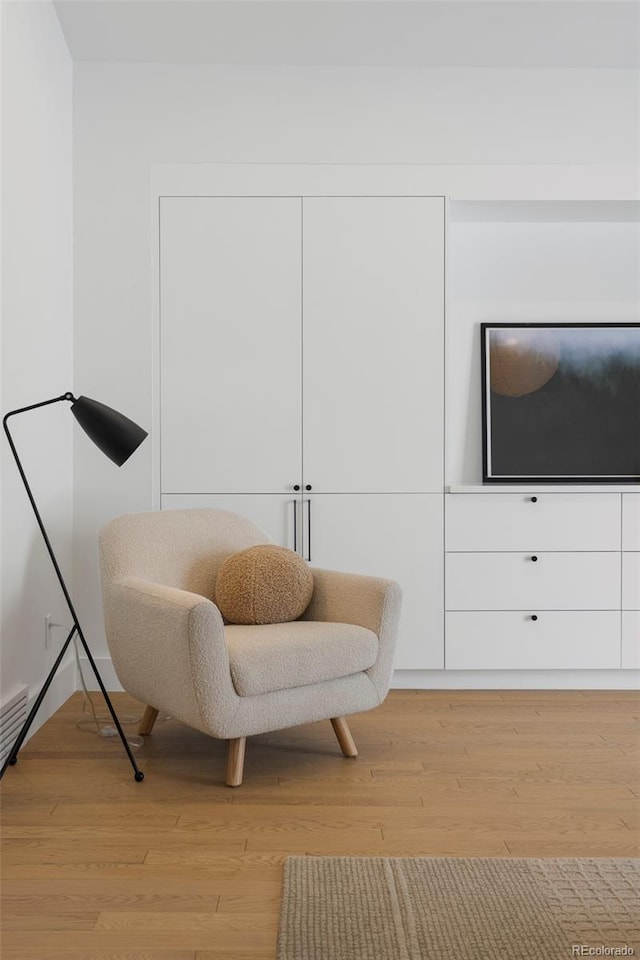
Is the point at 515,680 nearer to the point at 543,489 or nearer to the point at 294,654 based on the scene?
the point at 543,489

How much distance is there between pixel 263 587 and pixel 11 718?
0.96m

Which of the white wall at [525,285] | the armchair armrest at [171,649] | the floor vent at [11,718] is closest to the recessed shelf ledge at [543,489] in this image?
the white wall at [525,285]

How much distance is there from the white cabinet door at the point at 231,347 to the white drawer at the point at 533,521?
77cm

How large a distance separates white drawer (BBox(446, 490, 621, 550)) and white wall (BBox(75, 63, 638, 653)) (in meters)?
1.39

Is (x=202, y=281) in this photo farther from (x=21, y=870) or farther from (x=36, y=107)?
(x=21, y=870)

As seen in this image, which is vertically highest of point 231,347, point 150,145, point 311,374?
point 150,145

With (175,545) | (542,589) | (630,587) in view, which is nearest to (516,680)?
(542,589)

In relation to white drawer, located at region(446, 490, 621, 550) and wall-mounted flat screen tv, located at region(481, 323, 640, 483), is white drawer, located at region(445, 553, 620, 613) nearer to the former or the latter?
white drawer, located at region(446, 490, 621, 550)

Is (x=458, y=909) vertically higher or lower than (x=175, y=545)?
lower

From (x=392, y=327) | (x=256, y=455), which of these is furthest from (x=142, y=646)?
(x=392, y=327)

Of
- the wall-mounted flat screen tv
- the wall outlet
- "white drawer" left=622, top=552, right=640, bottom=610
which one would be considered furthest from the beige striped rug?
the wall-mounted flat screen tv

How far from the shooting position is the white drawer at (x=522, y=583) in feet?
12.7

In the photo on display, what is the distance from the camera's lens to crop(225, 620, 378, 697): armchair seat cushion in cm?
265

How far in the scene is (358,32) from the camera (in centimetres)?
370
